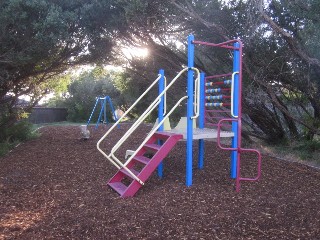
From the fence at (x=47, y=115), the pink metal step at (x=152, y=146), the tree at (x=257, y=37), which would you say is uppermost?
the tree at (x=257, y=37)

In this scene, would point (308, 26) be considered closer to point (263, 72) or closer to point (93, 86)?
point (263, 72)

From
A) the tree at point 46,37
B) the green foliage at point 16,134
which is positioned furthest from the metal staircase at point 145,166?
the green foliage at point 16,134

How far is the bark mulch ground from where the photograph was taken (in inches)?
142

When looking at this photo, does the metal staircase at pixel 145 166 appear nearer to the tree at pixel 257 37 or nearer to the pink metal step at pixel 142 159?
the pink metal step at pixel 142 159

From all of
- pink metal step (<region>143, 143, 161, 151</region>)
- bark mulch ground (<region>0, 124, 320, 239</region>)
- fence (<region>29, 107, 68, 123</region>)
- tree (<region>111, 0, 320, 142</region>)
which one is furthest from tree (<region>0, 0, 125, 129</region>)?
fence (<region>29, 107, 68, 123</region>)

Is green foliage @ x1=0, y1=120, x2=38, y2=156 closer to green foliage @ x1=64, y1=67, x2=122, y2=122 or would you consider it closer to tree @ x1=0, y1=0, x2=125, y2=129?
tree @ x1=0, y1=0, x2=125, y2=129

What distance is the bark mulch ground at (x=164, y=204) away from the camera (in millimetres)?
3600

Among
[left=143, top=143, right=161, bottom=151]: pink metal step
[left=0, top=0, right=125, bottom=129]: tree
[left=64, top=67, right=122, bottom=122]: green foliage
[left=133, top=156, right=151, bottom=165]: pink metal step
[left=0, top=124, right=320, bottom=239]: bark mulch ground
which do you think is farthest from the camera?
[left=64, top=67, right=122, bottom=122]: green foliage

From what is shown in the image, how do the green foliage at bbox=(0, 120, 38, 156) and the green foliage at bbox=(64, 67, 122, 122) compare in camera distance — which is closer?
the green foliage at bbox=(0, 120, 38, 156)

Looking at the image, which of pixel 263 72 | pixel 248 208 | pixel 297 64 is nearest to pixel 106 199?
pixel 248 208

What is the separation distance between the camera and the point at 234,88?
5613 mm

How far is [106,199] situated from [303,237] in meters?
2.46

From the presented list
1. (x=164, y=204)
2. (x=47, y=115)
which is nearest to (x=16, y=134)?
(x=164, y=204)

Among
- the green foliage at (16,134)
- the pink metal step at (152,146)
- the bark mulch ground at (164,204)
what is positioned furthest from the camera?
the green foliage at (16,134)
